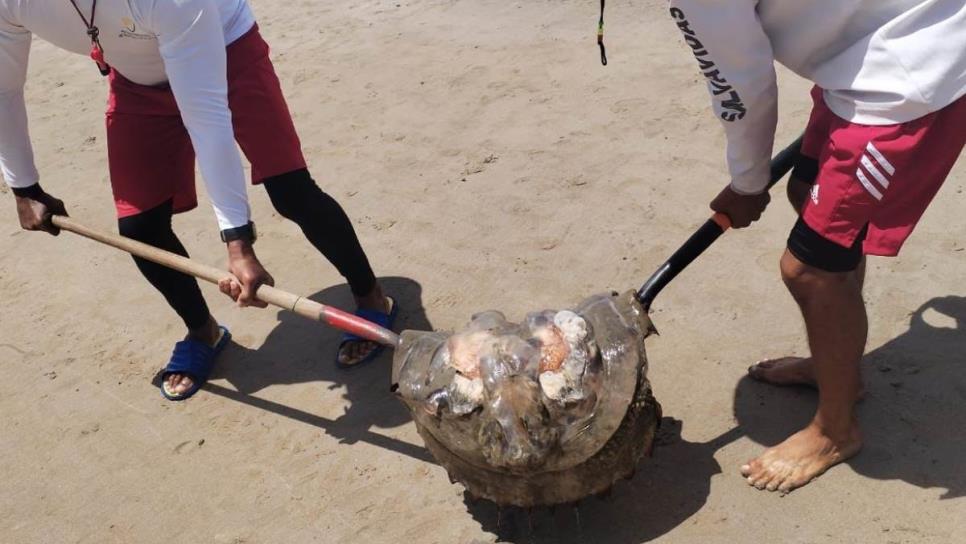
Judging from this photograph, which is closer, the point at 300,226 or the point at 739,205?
the point at 739,205

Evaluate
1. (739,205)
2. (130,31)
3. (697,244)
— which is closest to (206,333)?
(130,31)

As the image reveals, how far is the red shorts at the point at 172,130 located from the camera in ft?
9.49

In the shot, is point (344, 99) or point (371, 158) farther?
point (344, 99)

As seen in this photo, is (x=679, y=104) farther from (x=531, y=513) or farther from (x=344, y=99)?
(x=531, y=513)

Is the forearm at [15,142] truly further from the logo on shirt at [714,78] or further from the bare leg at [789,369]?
the bare leg at [789,369]

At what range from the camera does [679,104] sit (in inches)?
173

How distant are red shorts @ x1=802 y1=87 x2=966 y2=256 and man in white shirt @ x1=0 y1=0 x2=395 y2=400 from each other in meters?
1.52

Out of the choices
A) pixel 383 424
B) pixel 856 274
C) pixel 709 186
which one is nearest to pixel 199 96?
pixel 383 424

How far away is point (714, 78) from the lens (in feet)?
7.06

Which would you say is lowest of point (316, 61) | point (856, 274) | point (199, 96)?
point (316, 61)

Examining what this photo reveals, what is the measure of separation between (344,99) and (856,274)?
3274mm

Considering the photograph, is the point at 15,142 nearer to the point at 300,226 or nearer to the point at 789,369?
the point at 300,226

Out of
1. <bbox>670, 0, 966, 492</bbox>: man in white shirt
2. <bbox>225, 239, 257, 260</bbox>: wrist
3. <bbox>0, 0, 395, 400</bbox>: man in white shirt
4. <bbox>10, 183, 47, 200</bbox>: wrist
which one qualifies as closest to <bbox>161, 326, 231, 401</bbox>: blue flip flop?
<bbox>0, 0, 395, 400</bbox>: man in white shirt

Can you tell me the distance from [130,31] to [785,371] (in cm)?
212
